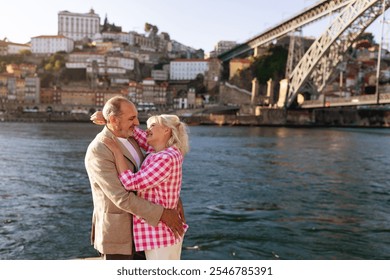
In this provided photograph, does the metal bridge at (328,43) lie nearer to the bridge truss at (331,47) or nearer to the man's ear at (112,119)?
the bridge truss at (331,47)

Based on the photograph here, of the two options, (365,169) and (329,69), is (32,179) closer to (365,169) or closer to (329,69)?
(365,169)

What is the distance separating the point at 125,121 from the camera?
2369mm

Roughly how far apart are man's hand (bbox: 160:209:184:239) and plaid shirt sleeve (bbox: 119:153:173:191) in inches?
6.9

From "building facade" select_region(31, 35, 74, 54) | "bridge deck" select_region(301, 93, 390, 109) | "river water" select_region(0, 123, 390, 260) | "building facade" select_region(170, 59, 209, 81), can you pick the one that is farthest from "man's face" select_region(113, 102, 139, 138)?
"building facade" select_region(31, 35, 74, 54)

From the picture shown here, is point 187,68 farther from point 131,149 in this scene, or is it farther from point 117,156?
point 117,156

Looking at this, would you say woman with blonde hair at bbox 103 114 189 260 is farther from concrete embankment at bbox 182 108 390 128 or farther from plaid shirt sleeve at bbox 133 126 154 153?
concrete embankment at bbox 182 108 390 128

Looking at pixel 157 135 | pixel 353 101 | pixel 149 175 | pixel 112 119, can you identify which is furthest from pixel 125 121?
pixel 353 101

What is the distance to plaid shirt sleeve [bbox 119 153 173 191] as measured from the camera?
2252 mm

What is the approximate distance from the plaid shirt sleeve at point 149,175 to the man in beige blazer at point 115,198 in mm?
39

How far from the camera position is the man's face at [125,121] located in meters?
2.35

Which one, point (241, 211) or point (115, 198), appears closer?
point (115, 198)

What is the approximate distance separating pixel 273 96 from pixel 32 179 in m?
47.5

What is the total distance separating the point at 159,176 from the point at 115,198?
0.23m

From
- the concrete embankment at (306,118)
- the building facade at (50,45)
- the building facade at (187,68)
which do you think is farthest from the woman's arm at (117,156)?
→ the building facade at (50,45)
